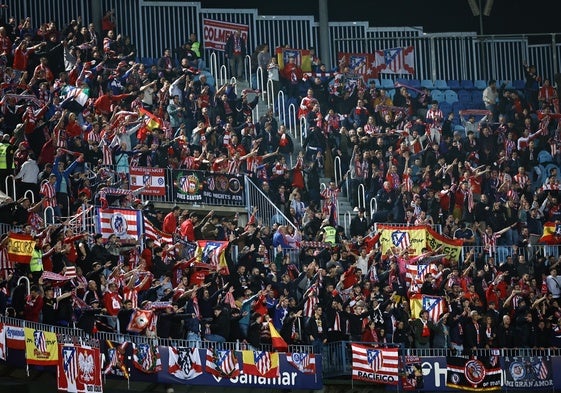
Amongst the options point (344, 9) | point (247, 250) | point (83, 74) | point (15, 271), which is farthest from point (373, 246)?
point (344, 9)

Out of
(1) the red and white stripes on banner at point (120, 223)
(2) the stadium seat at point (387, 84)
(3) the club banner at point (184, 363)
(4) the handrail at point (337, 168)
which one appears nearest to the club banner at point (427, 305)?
(4) the handrail at point (337, 168)

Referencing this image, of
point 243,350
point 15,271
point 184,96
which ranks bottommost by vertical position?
point 243,350

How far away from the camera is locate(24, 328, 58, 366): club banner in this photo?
1006 inches

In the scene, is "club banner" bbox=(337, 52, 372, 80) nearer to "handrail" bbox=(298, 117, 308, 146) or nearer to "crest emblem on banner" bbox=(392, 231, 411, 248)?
"handrail" bbox=(298, 117, 308, 146)

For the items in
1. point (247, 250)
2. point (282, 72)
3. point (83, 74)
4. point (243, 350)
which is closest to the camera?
point (243, 350)

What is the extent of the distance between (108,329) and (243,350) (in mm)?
3147

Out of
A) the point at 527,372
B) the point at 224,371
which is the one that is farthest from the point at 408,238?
the point at 224,371

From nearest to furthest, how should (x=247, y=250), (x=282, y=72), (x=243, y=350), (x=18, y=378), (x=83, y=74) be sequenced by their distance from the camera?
(x=18, y=378)
(x=243, y=350)
(x=247, y=250)
(x=83, y=74)
(x=282, y=72)

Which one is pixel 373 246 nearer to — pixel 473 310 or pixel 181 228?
pixel 473 310

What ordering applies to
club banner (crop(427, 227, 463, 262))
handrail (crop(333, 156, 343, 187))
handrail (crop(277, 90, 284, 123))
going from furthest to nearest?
1. handrail (crop(277, 90, 284, 123))
2. handrail (crop(333, 156, 343, 187))
3. club banner (crop(427, 227, 463, 262))

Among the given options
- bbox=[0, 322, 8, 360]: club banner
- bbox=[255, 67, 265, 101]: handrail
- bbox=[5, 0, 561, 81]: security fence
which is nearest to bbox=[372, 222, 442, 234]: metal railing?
bbox=[255, 67, 265, 101]: handrail

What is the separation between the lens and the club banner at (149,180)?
1294 inches

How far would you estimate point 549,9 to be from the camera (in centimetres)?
4753

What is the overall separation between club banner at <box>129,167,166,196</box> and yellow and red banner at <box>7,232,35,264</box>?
5.75 meters
